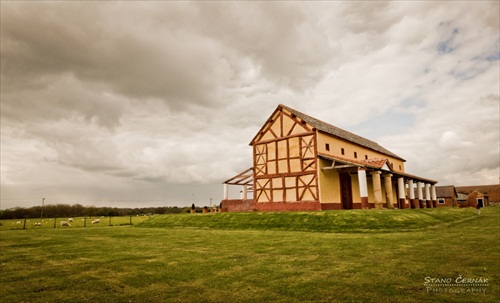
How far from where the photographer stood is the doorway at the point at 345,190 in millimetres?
31641

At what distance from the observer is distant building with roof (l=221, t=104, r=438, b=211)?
28812mm

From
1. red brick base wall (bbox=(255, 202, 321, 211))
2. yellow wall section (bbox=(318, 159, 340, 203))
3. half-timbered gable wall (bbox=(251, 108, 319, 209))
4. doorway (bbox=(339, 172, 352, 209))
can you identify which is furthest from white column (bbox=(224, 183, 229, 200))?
doorway (bbox=(339, 172, 352, 209))

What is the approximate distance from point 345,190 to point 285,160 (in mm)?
7315

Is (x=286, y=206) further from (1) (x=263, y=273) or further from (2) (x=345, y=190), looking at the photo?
(1) (x=263, y=273)

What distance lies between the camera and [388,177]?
30047mm

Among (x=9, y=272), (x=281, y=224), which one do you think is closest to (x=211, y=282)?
(x=9, y=272)

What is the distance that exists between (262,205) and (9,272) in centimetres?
2554

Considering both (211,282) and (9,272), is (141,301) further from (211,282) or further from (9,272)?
(9,272)

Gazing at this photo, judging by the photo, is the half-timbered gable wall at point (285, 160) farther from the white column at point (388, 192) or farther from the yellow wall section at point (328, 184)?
the white column at point (388, 192)

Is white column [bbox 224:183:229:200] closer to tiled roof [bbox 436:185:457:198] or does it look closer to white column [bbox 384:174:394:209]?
white column [bbox 384:174:394:209]

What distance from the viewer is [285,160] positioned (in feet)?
105

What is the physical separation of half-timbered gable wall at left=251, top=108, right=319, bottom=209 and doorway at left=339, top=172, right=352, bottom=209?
4473mm

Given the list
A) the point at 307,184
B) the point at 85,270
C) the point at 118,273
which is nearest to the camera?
the point at 118,273

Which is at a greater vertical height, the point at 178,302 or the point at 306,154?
the point at 306,154
